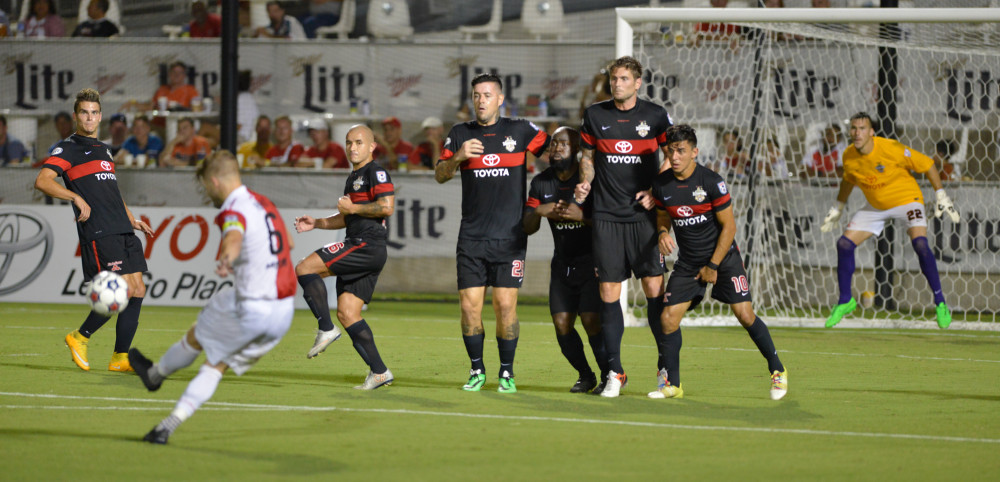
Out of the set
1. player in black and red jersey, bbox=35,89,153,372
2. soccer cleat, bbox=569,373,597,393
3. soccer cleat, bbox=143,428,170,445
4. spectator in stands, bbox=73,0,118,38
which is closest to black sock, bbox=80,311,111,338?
player in black and red jersey, bbox=35,89,153,372

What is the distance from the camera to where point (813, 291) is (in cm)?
1536

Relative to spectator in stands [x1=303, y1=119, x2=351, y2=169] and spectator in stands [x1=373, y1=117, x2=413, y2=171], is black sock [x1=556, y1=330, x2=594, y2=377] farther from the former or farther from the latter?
spectator in stands [x1=303, y1=119, x2=351, y2=169]

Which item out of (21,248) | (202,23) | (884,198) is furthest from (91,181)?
(202,23)

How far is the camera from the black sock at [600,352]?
25.2 feet

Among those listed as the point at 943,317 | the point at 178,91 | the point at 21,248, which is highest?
the point at 178,91

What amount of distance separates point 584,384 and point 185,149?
11211 millimetres

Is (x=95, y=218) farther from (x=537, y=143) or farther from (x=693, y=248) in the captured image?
(x=693, y=248)

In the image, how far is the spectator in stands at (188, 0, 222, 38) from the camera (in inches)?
717

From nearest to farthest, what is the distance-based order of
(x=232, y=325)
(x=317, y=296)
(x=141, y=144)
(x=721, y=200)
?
1. (x=232, y=325)
2. (x=721, y=200)
3. (x=317, y=296)
4. (x=141, y=144)

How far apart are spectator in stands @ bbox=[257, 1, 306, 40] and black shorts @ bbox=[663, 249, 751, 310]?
1201cm

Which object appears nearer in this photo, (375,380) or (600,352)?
(375,380)

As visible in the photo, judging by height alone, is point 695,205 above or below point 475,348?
above

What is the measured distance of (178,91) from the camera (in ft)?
58.2

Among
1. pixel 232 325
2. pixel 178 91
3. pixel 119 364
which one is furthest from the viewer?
pixel 178 91
